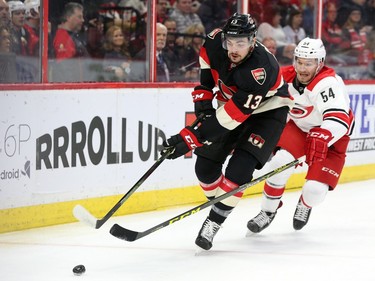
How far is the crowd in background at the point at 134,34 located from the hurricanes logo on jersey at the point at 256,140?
1370 mm

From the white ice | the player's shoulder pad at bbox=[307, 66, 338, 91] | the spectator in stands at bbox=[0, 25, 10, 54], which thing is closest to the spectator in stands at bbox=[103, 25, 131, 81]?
the spectator in stands at bbox=[0, 25, 10, 54]

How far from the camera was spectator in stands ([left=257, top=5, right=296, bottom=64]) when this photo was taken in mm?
7047

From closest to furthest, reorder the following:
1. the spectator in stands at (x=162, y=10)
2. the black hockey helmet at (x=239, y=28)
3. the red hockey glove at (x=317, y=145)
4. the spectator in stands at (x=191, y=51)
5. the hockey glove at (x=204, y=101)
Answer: the black hockey helmet at (x=239, y=28)
the hockey glove at (x=204, y=101)
the red hockey glove at (x=317, y=145)
the spectator in stands at (x=162, y=10)
the spectator in stands at (x=191, y=51)

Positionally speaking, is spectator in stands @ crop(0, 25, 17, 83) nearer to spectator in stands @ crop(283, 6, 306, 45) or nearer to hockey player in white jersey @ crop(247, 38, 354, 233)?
hockey player in white jersey @ crop(247, 38, 354, 233)

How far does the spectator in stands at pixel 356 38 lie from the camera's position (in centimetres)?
791

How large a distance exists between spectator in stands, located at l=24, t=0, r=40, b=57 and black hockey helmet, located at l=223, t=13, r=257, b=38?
138 cm

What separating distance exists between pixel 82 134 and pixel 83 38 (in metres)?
0.58

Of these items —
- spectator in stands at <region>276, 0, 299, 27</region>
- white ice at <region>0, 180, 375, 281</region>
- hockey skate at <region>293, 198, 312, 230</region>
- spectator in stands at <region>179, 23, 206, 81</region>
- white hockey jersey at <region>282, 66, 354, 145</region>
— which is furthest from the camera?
spectator in stands at <region>276, 0, 299, 27</region>

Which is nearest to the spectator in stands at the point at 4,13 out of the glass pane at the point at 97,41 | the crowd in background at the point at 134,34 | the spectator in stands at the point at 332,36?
the crowd in background at the point at 134,34

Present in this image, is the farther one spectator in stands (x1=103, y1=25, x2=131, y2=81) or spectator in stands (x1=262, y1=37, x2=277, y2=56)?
spectator in stands (x1=262, y1=37, x2=277, y2=56)

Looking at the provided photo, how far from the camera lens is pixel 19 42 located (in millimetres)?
5199

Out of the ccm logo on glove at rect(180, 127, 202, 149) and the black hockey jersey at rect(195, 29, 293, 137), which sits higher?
the black hockey jersey at rect(195, 29, 293, 137)

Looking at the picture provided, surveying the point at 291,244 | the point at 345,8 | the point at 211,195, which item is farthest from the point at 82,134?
the point at 345,8

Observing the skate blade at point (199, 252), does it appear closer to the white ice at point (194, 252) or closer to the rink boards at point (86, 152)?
the white ice at point (194, 252)
